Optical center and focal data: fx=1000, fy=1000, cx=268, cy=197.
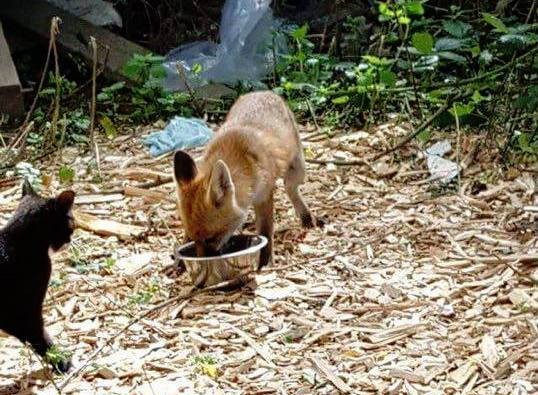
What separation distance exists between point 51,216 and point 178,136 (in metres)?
3.77

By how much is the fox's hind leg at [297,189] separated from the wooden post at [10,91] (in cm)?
312

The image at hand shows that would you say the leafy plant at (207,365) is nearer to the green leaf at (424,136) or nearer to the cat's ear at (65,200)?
the cat's ear at (65,200)

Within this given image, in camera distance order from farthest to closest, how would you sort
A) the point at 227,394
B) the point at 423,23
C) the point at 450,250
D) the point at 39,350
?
the point at 423,23 < the point at 450,250 < the point at 39,350 < the point at 227,394

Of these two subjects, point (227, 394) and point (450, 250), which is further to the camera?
point (450, 250)

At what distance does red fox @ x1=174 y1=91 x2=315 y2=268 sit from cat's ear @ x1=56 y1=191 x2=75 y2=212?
1.14 m

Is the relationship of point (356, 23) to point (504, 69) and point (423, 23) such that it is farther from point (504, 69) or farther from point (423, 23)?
point (504, 69)

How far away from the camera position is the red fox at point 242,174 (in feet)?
20.7

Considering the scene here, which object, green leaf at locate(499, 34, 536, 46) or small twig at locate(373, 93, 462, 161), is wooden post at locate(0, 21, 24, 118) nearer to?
small twig at locate(373, 93, 462, 161)

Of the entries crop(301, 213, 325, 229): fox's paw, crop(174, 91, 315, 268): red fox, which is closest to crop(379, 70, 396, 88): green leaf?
crop(174, 91, 315, 268): red fox

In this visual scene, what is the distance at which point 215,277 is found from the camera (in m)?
6.00

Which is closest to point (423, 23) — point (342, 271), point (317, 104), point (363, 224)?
point (317, 104)

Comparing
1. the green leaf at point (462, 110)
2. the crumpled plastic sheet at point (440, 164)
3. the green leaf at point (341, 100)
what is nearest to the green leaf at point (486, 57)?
the green leaf at point (462, 110)

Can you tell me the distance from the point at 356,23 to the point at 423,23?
4.62 feet

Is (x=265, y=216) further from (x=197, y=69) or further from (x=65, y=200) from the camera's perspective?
(x=197, y=69)
